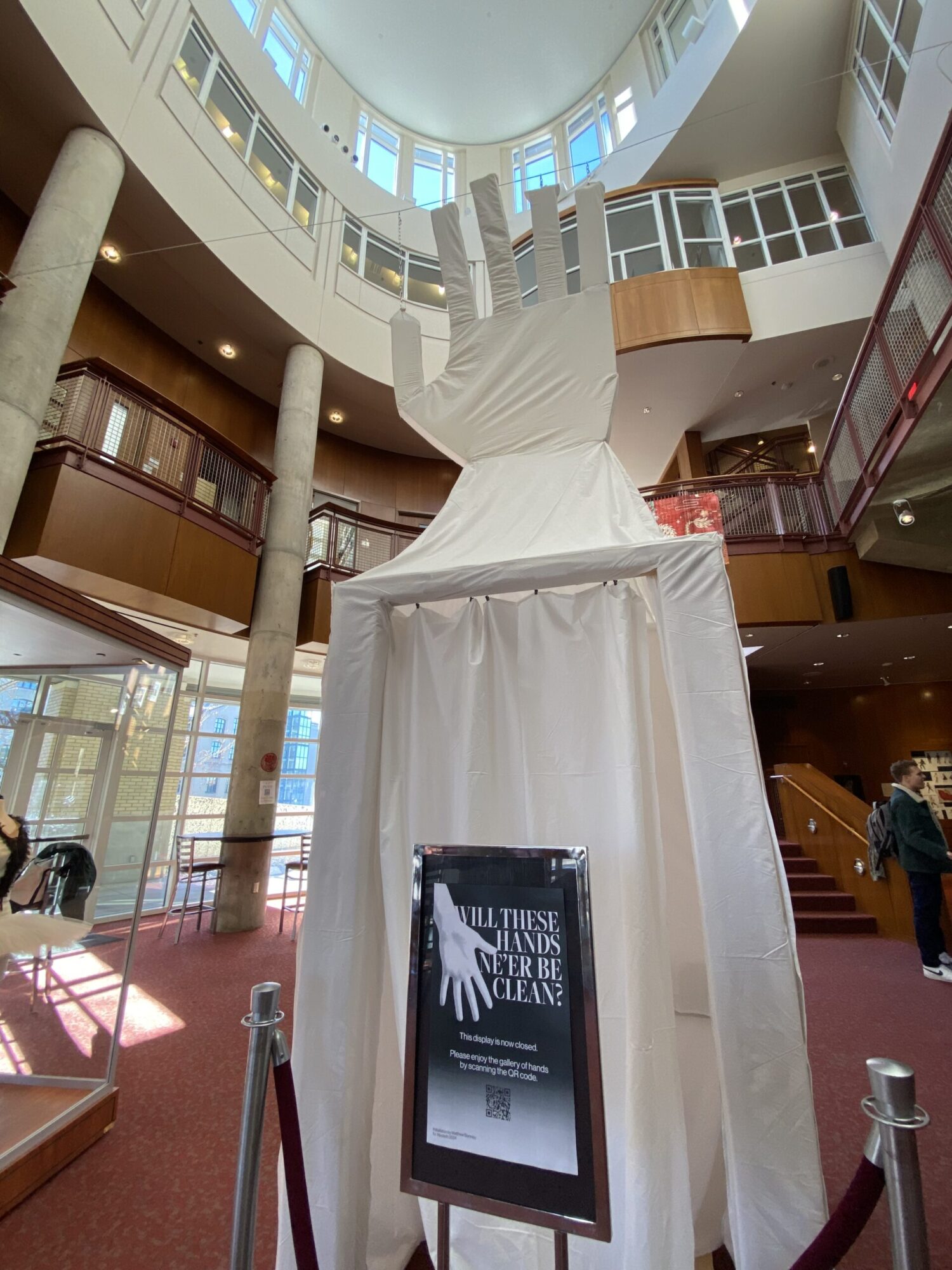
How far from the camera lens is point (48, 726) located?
302 cm

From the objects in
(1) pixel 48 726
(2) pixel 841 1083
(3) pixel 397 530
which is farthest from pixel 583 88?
(2) pixel 841 1083

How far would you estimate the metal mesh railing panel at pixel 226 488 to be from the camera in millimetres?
6469

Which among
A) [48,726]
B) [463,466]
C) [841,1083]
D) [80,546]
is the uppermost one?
[80,546]

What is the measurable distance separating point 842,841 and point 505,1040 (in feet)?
22.2

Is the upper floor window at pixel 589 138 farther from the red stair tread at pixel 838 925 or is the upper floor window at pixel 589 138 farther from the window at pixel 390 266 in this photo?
the red stair tread at pixel 838 925

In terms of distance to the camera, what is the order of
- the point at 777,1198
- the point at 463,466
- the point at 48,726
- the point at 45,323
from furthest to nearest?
the point at 45,323
the point at 48,726
the point at 463,466
the point at 777,1198

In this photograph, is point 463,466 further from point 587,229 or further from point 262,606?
point 262,606

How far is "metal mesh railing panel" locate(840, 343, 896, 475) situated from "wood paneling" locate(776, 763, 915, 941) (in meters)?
4.05

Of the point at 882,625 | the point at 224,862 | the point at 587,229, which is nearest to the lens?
the point at 587,229

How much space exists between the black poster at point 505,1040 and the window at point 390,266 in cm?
1022

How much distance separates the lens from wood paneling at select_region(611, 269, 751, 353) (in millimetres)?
8656

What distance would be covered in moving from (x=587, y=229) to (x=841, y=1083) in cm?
439

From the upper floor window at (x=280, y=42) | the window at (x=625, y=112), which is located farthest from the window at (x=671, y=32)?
the upper floor window at (x=280, y=42)

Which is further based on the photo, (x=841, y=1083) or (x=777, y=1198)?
(x=841, y=1083)
